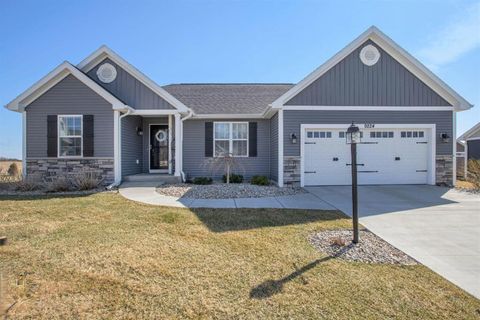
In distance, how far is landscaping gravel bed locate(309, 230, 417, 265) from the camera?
4.05 metres

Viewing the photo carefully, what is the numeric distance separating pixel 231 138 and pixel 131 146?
14.1ft

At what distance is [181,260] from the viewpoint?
385cm

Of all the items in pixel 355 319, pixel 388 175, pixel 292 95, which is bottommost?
pixel 355 319

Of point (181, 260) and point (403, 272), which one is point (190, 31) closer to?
point (181, 260)

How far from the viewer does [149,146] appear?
43.2 feet

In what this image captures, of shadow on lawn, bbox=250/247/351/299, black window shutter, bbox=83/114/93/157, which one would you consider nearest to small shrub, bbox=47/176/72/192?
black window shutter, bbox=83/114/93/157

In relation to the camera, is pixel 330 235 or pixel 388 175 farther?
pixel 388 175

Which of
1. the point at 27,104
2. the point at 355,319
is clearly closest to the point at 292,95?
the point at 355,319

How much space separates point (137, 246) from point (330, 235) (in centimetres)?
327

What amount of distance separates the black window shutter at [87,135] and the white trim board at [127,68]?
235cm

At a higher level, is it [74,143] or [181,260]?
[74,143]

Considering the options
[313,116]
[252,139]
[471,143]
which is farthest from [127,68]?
[471,143]

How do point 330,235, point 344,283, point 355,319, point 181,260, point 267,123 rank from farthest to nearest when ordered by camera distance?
point 267,123 < point 330,235 < point 181,260 < point 344,283 < point 355,319

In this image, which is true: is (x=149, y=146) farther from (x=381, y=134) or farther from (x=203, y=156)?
(x=381, y=134)
